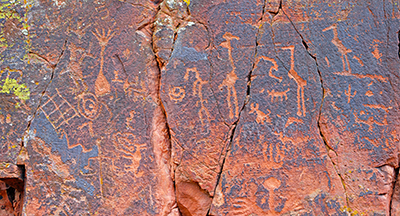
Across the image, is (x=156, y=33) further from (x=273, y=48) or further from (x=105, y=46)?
(x=273, y=48)

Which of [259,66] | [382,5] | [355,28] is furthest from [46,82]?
[382,5]

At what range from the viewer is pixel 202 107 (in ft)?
7.34

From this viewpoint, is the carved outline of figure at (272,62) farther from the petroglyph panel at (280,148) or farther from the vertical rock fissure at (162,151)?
the vertical rock fissure at (162,151)

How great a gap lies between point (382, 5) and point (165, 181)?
2278 mm

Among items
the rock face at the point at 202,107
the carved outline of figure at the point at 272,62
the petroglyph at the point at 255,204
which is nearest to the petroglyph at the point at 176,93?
the rock face at the point at 202,107

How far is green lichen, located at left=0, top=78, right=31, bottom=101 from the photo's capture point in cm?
229

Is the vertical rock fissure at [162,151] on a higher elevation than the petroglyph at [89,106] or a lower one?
lower

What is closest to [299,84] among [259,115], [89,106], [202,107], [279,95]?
[279,95]

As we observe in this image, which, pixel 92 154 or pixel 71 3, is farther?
pixel 71 3

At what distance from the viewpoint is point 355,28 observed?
2.26m

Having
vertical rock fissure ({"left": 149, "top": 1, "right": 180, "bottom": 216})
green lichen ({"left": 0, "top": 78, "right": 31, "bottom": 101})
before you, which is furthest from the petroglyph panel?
green lichen ({"left": 0, "top": 78, "right": 31, "bottom": 101})

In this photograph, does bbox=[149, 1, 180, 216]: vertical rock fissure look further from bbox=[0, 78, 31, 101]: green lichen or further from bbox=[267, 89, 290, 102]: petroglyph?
bbox=[0, 78, 31, 101]: green lichen

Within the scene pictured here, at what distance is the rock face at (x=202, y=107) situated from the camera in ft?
7.12

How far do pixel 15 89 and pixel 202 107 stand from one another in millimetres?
1560
